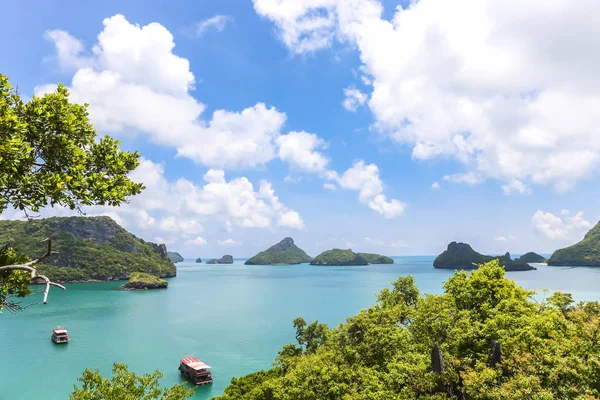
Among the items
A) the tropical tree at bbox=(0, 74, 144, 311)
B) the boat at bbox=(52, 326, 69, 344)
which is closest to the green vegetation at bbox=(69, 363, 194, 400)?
the tropical tree at bbox=(0, 74, 144, 311)

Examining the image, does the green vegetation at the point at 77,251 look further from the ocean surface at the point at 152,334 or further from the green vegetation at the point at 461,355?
the green vegetation at the point at 461,355

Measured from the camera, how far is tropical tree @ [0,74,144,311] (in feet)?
25.9

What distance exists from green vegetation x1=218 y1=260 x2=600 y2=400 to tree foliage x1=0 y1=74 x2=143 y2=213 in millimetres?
15769

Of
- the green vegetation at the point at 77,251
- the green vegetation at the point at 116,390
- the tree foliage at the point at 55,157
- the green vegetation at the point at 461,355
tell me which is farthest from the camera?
the green vegetation at the point at 77,251

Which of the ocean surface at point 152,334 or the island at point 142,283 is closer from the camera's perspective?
the ocean surface at point 152,334

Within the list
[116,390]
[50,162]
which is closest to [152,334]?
[116,390]

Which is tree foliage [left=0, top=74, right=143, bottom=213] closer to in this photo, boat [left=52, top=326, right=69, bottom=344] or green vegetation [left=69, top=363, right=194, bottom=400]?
green vegetation [left=69, top=363, right=194, bottom=400]

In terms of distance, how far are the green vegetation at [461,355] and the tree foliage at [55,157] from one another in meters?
15.8

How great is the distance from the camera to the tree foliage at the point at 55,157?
25.9 ft

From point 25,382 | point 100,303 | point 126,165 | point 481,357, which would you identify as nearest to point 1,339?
point 25,382

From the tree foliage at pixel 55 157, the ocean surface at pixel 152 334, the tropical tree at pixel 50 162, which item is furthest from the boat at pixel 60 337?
the tree foliage at pixel 55 157

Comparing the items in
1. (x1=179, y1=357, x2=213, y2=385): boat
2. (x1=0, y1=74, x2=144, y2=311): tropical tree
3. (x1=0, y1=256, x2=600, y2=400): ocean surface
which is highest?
(x1=0, y1=74, x2=144, y2=311): tropical tree

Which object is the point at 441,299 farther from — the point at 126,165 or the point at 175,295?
the point at 175,295

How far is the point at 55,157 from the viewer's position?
9406 mm
